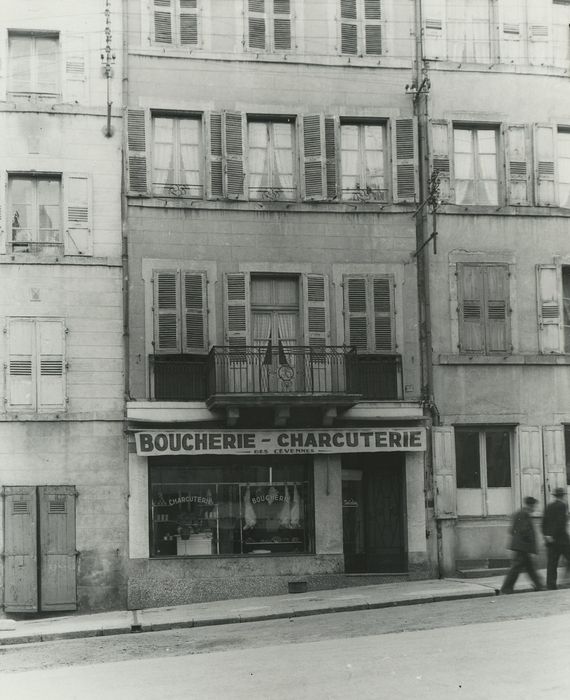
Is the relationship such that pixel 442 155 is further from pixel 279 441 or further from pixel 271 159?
pixel 279 441

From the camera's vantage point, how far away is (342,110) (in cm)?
2127

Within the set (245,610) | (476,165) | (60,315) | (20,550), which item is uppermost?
(476,165)

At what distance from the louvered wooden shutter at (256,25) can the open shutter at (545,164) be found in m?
5.66

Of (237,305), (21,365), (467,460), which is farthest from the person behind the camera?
(467,460)

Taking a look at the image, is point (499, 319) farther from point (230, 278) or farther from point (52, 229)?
point (52, 229)

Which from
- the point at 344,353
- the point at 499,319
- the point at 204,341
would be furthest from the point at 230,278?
the point at 499,319

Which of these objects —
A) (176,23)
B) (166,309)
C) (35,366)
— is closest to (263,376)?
(166,309)

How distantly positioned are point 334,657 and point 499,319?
10868 millimetres

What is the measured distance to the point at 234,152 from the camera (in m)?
20.8

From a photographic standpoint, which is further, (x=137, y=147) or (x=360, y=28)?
(x=360, y=28)

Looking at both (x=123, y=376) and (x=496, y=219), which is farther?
(x=496, y=219)

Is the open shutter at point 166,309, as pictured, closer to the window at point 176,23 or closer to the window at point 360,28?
the window at point 176,23

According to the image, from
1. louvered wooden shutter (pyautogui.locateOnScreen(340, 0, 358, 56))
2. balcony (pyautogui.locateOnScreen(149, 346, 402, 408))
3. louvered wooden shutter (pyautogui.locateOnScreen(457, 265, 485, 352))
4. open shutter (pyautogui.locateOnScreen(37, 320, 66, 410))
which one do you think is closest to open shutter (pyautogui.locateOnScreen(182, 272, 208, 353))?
balcony (pyautogui.locateOnScreen(149, 346, 402, 408))

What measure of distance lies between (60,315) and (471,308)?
7786mm
